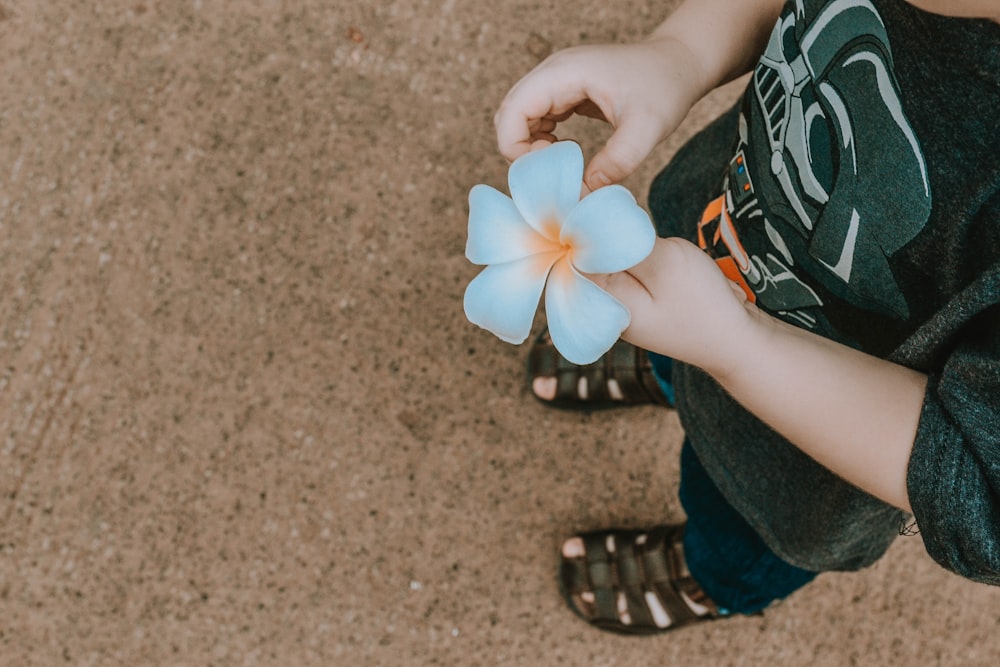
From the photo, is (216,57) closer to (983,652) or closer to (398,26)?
(398,26)

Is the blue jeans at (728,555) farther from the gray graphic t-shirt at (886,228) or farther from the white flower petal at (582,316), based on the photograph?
the white flower petal at (582,316)

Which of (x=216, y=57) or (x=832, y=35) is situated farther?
(x=216, y=57)

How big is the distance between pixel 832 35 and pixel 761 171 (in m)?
0.15

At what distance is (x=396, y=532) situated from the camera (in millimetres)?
1406

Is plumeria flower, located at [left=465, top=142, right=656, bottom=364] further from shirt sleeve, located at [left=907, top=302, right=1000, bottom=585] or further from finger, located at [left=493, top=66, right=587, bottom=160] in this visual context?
shirt sleeve, located at [left=907, top=302, right=1000, bottom=585]

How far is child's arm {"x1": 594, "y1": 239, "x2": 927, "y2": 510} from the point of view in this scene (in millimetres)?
625

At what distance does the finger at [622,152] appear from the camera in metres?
0.65

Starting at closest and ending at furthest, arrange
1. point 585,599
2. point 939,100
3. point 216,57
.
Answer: point 939,100 < point 585,599 < point 216,57

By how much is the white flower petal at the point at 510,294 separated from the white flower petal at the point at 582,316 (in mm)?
13

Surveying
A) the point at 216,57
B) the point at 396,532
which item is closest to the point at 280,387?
the point at 396,532

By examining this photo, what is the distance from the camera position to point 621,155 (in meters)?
0.66

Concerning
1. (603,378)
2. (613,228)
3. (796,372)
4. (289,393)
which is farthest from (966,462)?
(289,393)

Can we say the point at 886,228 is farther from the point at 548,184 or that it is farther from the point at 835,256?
the point at 548,184

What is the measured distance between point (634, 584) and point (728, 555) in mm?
300
